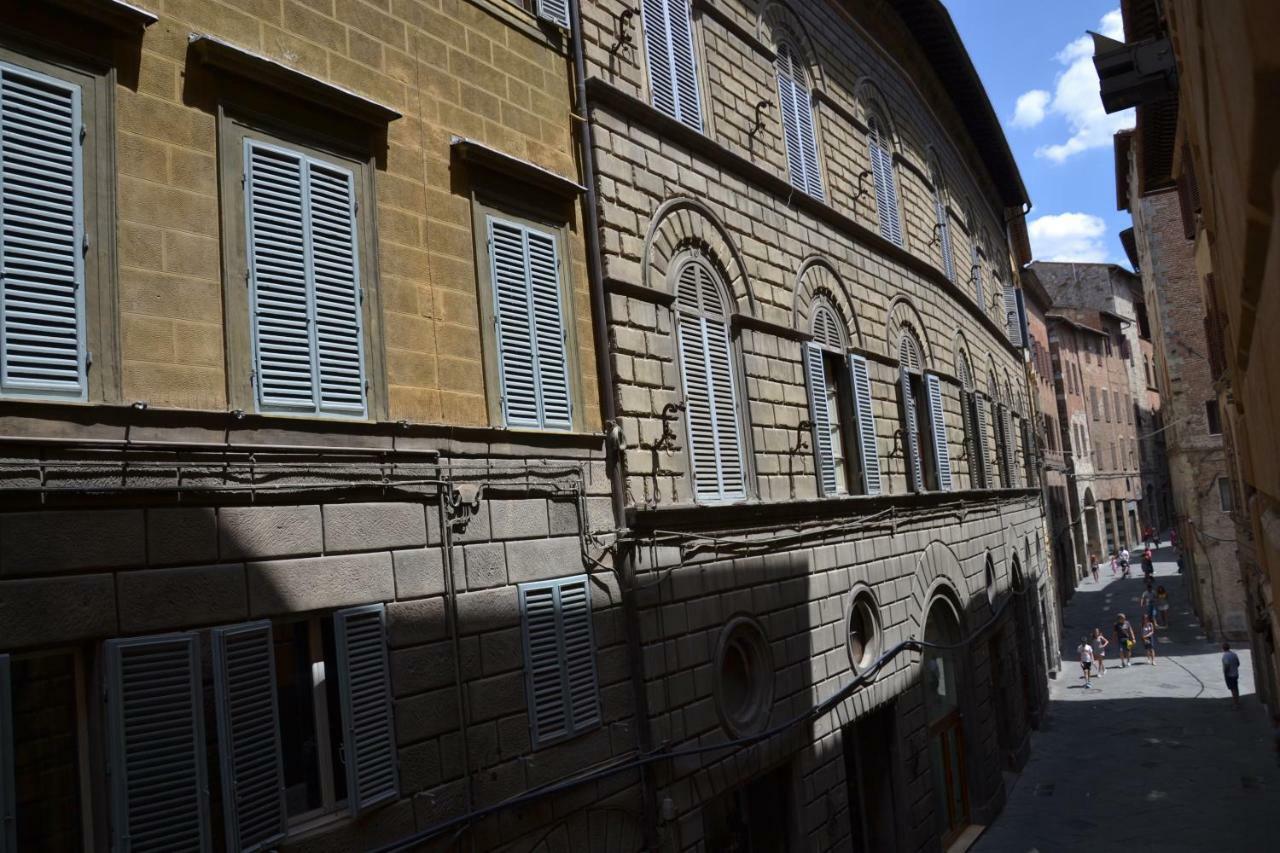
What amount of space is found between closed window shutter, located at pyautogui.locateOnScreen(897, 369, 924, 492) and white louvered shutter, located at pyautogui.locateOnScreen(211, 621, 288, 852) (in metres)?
12.0

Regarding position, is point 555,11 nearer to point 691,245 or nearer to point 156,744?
point 691,245

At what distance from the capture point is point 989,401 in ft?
79.4

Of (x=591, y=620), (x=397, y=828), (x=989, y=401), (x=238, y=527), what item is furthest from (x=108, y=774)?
(x=989, y=401)

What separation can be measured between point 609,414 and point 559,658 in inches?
91.6

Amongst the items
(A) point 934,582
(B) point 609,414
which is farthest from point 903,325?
(B) point 609,414

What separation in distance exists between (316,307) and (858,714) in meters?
9.18

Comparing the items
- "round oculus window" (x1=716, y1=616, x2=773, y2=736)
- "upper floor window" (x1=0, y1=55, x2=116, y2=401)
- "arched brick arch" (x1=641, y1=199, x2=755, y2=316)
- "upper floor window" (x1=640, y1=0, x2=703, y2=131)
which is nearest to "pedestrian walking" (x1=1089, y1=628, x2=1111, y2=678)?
"round oculus window" (x1=716, y1=616, x2=773, y2=736)

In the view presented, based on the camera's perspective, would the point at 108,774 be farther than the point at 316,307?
No

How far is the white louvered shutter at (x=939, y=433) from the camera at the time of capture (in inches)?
712

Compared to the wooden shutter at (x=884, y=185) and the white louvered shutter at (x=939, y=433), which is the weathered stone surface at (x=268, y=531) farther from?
the white louvered shutter at (x=939, y=433)

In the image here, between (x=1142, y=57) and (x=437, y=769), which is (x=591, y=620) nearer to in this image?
(x=437, y=769)

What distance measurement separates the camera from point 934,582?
17016 millimetres

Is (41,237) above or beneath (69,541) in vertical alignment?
above

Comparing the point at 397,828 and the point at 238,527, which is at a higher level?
the point at 238,527
